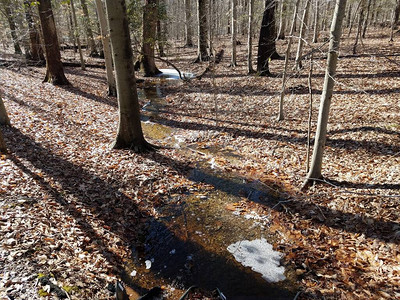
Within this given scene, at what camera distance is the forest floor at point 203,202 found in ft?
12.9

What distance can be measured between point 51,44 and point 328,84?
13.5m

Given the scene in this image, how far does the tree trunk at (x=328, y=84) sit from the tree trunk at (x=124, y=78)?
4852mm

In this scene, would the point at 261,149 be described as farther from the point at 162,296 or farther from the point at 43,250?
the point at 43,250

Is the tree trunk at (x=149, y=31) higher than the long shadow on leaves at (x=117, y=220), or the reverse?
the tree trunk at (x=149, y=31)

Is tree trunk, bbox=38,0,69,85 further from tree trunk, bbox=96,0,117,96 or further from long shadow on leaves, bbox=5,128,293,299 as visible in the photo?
long shadow on leaves, bbox=5,128,293,299

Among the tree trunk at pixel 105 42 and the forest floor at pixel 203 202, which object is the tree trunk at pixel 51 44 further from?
the forest floor at pixel 203 202

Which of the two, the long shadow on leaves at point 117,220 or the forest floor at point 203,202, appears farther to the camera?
the long shadow on leaves at point 117,220

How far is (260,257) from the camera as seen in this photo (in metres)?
4.59

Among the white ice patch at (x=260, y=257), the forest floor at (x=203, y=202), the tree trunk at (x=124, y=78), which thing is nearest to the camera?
the forest floor at (x=203, y=202)

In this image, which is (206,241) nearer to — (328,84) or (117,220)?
(117,220)

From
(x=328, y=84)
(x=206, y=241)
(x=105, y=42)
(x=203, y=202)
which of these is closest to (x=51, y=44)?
(x=105, y=42)

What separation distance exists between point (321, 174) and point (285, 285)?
3.11 m

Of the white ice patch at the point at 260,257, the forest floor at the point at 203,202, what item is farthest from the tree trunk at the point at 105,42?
the white ice patch at the point at 260,257

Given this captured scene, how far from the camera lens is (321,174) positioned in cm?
622
